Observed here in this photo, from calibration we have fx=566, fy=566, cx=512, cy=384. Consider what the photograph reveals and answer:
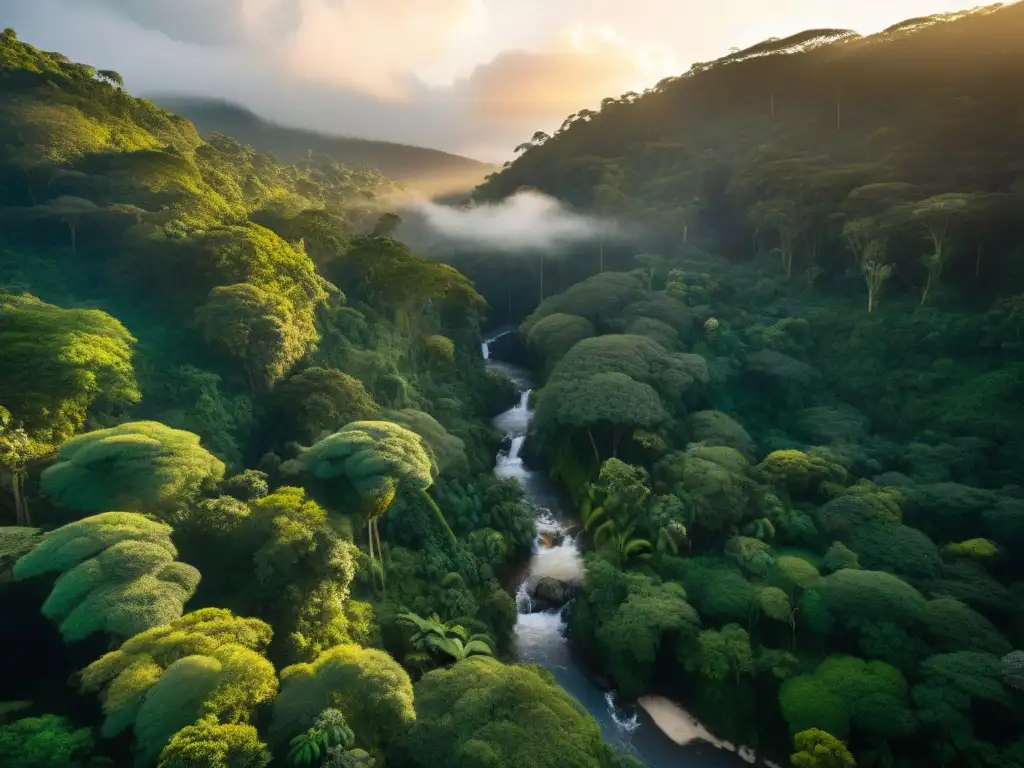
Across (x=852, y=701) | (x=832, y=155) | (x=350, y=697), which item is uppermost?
(x=832, y=155)

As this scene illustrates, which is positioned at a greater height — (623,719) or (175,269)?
(175,269)

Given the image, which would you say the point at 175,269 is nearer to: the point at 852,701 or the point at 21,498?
the point at 21,498

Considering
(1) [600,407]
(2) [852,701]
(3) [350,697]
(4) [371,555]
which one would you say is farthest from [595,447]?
(3) [350,697]

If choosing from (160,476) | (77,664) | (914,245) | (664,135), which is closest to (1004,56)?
(914,245)

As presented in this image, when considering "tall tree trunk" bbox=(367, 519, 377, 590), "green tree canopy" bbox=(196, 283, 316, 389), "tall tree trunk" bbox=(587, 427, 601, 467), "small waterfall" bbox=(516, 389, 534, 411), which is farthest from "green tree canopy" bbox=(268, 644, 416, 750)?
"small waterfall" bbox=(516, 389, 534, 411)

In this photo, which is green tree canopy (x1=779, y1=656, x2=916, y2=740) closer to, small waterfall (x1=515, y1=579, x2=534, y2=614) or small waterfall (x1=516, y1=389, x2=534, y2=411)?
small waterfall (x1=515, y1=579, x2=534, y2=614)
